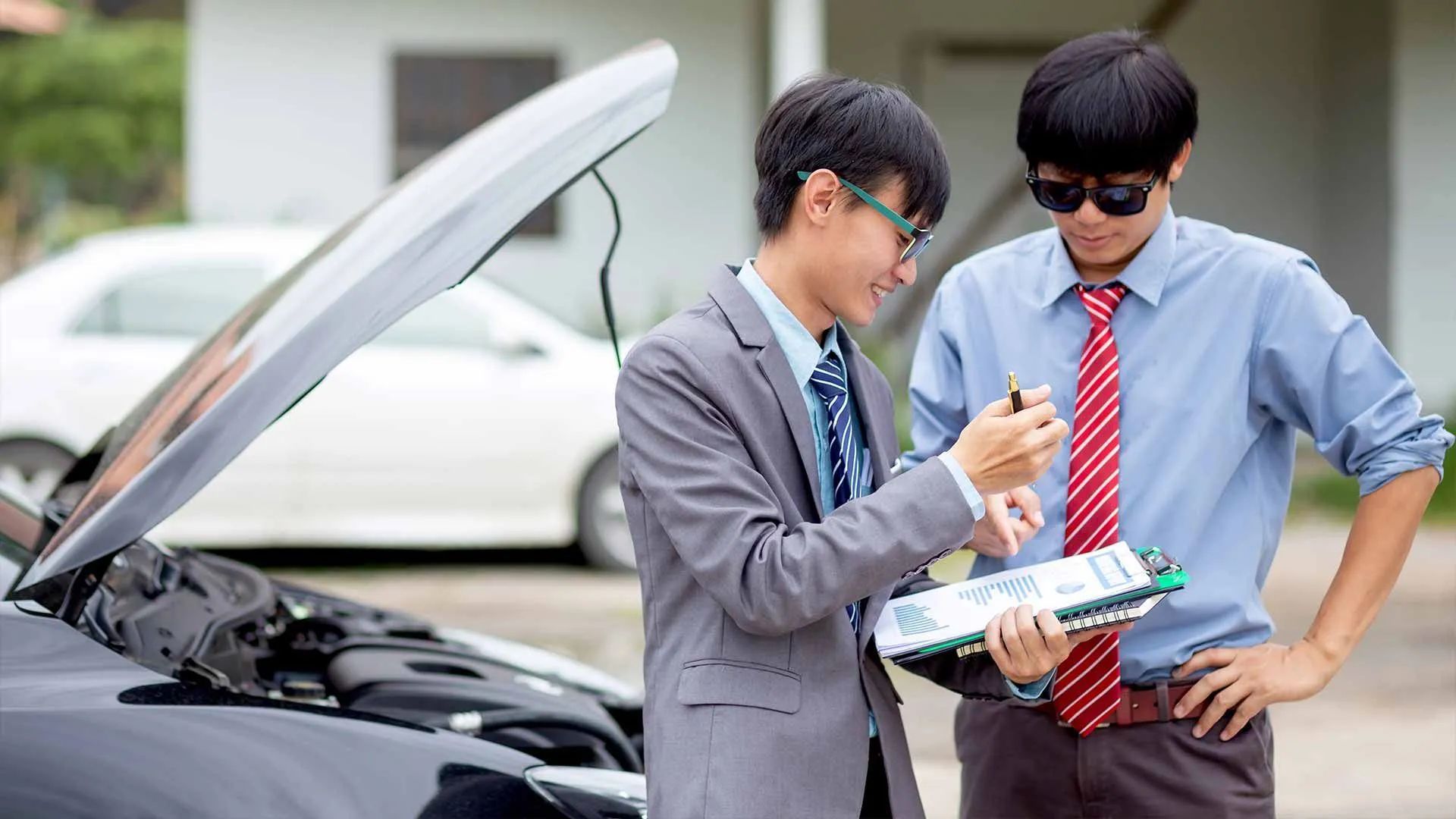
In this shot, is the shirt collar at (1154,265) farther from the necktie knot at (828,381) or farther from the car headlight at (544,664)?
the car headlight at (544,664)

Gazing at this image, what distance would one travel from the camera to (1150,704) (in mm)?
2115

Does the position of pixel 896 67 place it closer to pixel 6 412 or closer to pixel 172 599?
pixel 6 412

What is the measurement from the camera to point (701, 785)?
5.33 feet

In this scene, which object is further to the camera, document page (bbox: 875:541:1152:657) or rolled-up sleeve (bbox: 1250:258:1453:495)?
rolled-up sleeve (bbox: 1250:258:1453:495)

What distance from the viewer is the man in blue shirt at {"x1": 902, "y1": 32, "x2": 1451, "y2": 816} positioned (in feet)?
6.71

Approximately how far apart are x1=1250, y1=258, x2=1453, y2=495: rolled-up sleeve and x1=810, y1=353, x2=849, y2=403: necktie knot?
0.68m

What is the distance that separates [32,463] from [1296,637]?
227 inches

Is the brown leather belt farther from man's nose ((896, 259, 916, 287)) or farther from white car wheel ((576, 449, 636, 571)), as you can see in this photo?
white car wheel ((576, 449, 636, 571))

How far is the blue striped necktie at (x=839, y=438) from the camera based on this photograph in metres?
1.79

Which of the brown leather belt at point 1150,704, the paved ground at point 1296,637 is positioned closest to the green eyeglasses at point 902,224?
the brown leather belt at point 1150,704

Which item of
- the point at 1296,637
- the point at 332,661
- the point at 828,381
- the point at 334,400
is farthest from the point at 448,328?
the point at 828,381

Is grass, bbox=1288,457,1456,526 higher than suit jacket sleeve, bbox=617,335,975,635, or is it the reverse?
suit jacket sleeve, bbox=617,335,975,635

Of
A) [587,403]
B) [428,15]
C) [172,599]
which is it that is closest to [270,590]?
[172,599]

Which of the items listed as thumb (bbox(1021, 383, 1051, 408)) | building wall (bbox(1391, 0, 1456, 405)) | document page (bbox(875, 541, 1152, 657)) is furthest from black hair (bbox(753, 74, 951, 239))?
building wall (bbox(1391, 0, 1456, 405))
